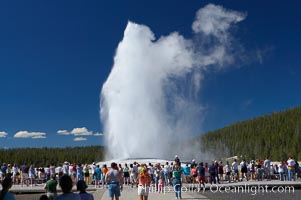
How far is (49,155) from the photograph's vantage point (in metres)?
133

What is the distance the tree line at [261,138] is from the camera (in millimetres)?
106262

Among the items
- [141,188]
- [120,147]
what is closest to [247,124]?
[120,147]

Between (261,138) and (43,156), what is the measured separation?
64.8 meters

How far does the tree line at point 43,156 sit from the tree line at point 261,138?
37.2 metres

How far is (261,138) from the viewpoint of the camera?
395 feet

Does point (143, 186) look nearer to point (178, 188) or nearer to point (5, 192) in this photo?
point (178, 188)

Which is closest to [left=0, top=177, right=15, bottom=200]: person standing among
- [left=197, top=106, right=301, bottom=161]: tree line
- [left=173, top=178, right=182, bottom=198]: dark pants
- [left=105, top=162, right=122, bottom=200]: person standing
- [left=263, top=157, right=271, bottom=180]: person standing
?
[left=105, top=162, right=122, bottom=200]: person standing

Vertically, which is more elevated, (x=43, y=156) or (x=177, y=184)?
(x=43, y=156)

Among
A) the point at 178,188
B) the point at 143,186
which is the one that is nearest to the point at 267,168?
the point at 178,188

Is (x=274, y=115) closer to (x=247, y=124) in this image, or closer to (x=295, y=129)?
(x=247, y=124)

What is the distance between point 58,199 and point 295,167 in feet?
75.3

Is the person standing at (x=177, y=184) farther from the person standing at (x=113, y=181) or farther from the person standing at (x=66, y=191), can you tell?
the person standing at (x=66, y=191)

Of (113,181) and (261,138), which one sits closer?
(113,181)

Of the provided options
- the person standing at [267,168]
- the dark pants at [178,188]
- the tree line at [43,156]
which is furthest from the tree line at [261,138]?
the dark pants at [178,188]
